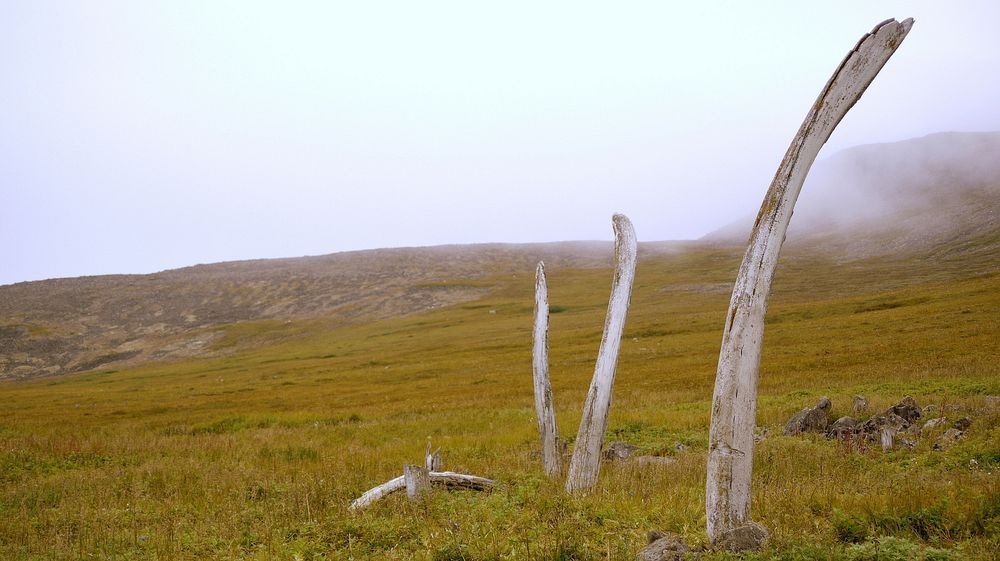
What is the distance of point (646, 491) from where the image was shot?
27.9 feet

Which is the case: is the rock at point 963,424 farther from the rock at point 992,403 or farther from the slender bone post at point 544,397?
the slender bone post at point 544,397

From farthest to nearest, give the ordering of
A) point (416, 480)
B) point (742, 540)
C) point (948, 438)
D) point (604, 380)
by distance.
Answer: point (948, 438) → point (604, 380) → point (416, 480) → point (742, 540)

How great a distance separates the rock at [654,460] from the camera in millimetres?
11293

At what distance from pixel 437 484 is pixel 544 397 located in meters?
2.65

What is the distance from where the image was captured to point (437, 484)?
9328mm

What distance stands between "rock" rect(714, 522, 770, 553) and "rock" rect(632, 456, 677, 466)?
5.85m

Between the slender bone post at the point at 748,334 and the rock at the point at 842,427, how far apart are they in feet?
27.2

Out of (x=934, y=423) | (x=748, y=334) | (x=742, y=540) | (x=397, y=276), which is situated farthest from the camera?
(x=397, y=276)

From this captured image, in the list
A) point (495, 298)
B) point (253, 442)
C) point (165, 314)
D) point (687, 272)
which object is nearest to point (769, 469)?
point (253, 442)

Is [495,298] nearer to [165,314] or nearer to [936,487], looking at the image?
[165,314]

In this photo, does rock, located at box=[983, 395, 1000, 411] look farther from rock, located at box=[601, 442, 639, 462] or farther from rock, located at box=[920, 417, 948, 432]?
rock, located at box=[601, 442, 639, 462]

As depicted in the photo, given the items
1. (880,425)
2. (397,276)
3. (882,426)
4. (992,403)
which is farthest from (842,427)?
(397,276)

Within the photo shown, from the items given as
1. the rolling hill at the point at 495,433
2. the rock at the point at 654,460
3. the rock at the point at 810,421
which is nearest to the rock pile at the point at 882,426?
the rock at the point at 810,421

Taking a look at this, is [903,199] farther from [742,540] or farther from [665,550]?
[665,550]
